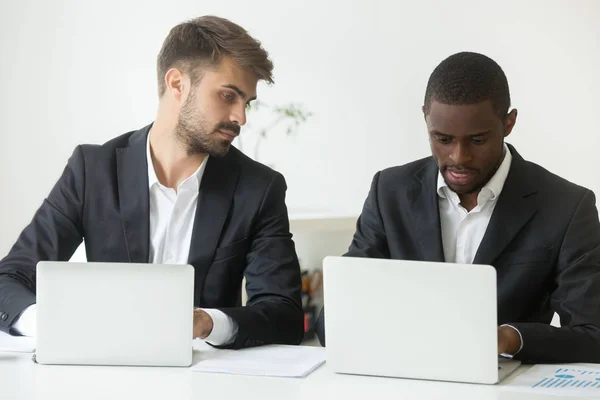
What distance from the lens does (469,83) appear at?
80.4 inches

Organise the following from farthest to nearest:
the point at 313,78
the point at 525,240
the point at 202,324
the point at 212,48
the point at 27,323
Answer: the point at 313,78 → the point at 212,48 → the point at 525,240 → the point at 27,323 → the point at 202,324

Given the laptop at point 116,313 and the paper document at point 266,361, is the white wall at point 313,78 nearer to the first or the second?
the paper document at point 266,361

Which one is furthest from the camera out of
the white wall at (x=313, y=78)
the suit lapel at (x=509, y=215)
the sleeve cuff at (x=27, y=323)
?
the white wall at (x=313, y=78)

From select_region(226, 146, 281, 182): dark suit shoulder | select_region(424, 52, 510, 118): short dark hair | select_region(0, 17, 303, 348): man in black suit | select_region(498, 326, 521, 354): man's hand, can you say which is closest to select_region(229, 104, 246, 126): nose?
select_region(0, 17, 303, 348): man in black suit

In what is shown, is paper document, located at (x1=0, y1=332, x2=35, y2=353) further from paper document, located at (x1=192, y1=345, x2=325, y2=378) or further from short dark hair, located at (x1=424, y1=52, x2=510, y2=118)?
short dark hair, located at (x1=424, y1=52, x2=510, y2=118)

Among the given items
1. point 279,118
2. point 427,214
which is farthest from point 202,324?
point 279,118

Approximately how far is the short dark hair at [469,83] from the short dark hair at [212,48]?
1.75 feet

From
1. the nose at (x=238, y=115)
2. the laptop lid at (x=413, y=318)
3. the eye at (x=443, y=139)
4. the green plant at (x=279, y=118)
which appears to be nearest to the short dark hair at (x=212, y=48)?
the nose at (x=238, y=115)

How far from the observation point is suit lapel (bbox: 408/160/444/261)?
2.18m

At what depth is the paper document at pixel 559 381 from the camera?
155 centimetres

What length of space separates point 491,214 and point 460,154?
0.22 m

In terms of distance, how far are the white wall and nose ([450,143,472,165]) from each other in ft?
7.75

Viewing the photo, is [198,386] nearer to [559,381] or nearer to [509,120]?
[559,381]

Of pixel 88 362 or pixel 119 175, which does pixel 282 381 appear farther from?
pixel 119 175
